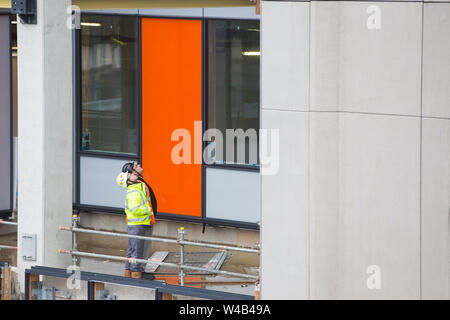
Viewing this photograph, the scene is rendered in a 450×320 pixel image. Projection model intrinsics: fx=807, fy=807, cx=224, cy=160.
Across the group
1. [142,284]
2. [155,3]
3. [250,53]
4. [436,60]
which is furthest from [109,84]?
[436,60]

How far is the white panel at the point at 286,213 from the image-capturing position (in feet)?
30.0

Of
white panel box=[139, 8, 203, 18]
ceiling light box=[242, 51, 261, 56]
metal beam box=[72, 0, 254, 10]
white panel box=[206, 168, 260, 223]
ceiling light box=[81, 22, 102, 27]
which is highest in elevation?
white panel box=[139, 8, 203, 18]

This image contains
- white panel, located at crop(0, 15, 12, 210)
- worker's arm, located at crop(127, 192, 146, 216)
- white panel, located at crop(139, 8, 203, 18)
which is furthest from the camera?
white panel, located at crop(0, 15, 12, 210)

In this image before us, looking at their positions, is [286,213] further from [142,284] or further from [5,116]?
[5,116]

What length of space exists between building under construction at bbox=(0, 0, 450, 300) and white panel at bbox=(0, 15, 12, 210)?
0.03 metres

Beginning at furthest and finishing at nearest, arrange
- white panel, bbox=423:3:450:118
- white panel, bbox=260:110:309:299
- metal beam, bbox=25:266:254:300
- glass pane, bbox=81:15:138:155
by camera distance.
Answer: glass pane, bbox=81:15:138:155 → metal beam, bbox=25:266:254:300 → white panel, bbox=260:110:309:299 → white panel, bbox=423:3:450:118

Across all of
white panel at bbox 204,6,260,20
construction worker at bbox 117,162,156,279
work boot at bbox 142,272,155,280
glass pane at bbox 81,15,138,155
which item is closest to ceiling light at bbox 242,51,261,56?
white panel at bbox 204,6,260,20

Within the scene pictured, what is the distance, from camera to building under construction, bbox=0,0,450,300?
885 cm

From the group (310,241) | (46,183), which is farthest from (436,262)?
(46,183)

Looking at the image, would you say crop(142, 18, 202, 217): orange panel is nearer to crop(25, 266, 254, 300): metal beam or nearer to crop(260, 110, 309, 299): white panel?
crop(25, 266, 254, 300): metal beam

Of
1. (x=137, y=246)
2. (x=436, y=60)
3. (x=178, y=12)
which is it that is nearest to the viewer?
(x=436, y=60)

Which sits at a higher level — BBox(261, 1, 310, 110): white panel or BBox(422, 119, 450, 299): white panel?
BBox(261, 1, 310, 110): white panel

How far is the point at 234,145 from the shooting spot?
50.6 feet

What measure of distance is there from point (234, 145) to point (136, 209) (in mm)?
3476
